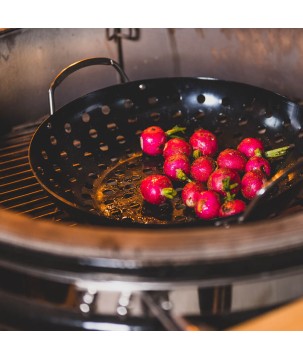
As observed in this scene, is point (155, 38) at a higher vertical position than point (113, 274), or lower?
higher

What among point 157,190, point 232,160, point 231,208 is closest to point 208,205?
point 231,208

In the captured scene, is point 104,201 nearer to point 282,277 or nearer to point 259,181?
point 259,181

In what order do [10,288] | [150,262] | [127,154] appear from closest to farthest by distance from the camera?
[150,262], [10,288], [127,154]

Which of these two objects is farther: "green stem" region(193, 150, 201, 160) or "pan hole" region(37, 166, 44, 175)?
"green stem" region(193, 150, 201, 160)

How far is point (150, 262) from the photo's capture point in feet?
3.93

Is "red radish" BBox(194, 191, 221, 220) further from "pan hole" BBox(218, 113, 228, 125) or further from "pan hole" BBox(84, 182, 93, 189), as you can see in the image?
"pan hole" BBox(218, 113, 228, 125)

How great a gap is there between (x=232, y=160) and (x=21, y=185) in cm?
86

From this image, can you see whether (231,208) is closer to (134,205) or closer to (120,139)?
(134,205)

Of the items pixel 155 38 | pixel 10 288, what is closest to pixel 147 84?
pixel 155 38

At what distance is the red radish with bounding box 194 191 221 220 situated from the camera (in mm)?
1693

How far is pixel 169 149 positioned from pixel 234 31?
937mm

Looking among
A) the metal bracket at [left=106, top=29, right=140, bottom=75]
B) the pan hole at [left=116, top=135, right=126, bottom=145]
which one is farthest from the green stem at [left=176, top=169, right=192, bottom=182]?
the metal bracket at [left=106, top=29, right=140, bottom=75]

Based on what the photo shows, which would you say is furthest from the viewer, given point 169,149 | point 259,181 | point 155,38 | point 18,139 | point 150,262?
point 155,38

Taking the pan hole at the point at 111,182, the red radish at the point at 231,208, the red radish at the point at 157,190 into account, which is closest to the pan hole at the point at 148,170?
the pan hole at the point at 111,182
